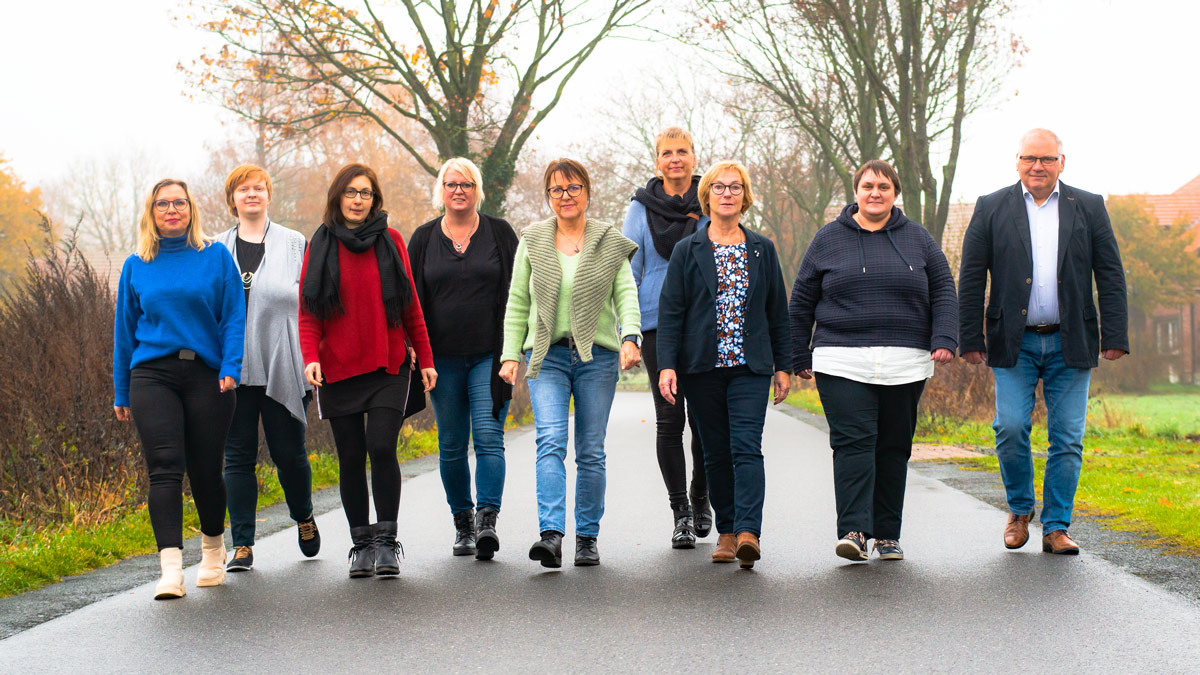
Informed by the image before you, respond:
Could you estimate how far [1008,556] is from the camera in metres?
6.54

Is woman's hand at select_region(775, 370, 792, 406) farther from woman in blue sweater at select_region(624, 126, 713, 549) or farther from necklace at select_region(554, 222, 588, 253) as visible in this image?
necklace at select_region(554, 222, 588, 253)

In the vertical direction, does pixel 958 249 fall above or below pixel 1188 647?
above

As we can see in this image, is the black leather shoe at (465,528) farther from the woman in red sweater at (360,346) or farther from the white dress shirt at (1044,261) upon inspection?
the white dress shirt at (1044,261)

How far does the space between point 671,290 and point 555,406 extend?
84 centimetres

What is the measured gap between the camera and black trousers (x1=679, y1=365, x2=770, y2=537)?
629cm

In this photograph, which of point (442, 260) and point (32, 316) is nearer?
point (442, 260)

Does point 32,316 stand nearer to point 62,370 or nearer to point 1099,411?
point 62,370

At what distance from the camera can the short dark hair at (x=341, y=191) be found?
6336 mm

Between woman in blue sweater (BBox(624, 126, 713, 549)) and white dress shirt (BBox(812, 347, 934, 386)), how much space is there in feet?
3.28

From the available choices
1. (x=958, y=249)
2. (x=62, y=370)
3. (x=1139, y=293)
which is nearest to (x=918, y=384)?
(x=62, y=370)

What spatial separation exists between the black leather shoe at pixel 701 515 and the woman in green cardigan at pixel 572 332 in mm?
1028

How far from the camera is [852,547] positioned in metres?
6.24

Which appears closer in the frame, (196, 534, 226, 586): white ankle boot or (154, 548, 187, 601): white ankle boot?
(154, 548, 187, 601): white ankle boot

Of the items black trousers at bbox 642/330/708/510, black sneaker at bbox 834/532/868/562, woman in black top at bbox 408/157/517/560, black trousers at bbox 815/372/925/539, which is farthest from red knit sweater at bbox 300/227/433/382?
black sneaker at bbox 834/532/868/562
